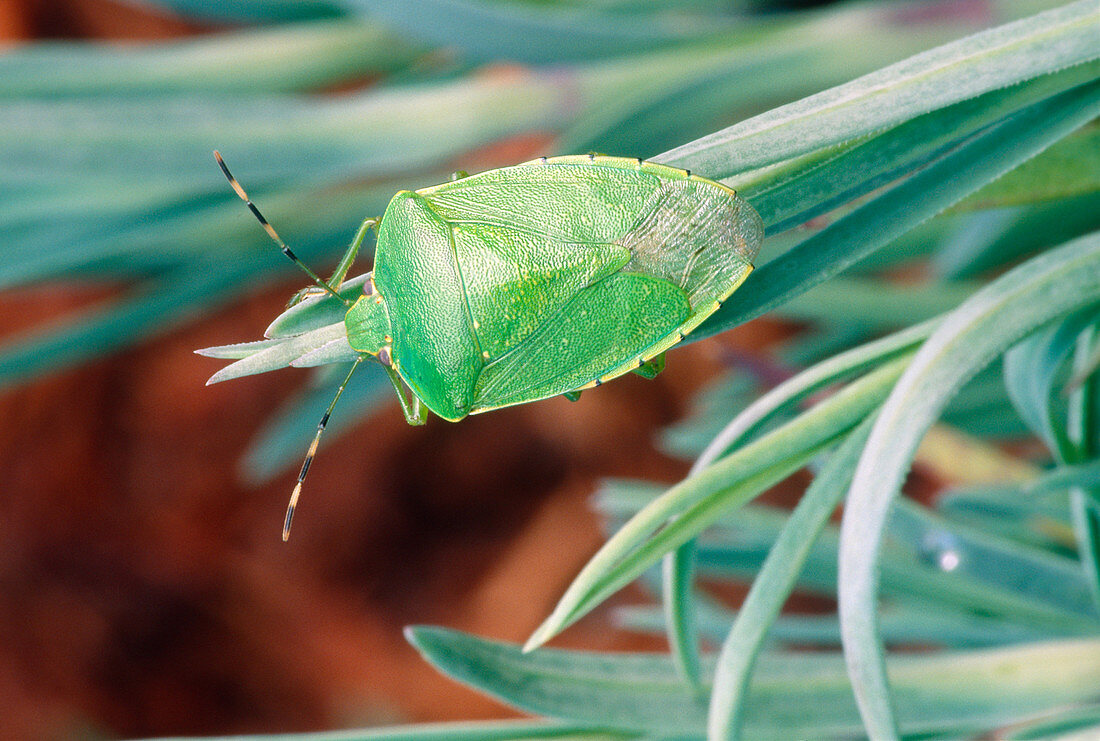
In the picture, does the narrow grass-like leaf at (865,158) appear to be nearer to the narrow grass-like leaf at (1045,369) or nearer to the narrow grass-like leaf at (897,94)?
the narrow grass-like leaf at (897,94)

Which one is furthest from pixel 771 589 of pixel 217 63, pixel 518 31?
pixel 217 63

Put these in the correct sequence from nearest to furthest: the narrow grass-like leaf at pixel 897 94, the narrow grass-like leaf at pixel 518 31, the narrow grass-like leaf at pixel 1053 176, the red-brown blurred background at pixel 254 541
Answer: the narrow grass-like leaf at pixel 897 94 → the narrow grass-like leaf at pixel 1053 176 → the narrow grass-like leaf at pixel 518 31 → the red-brown blurred background at pixel 254 541

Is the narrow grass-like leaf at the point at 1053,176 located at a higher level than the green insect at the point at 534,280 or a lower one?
higher

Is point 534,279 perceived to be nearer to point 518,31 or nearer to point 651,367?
point 651,367

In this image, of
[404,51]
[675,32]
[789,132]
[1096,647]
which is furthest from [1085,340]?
[404,51]

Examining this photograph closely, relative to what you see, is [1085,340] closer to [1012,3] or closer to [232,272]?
[1012,3]

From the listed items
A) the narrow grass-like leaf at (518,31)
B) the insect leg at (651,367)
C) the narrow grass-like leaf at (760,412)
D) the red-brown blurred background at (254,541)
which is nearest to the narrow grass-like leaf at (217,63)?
the narrow grass-like leaf at (518,31)

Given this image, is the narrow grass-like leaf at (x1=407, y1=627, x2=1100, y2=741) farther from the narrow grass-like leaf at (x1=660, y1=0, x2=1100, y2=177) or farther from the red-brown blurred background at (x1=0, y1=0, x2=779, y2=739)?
the red-brown blurred background at (x1=0, y1=0, x2=779, y2=739)
